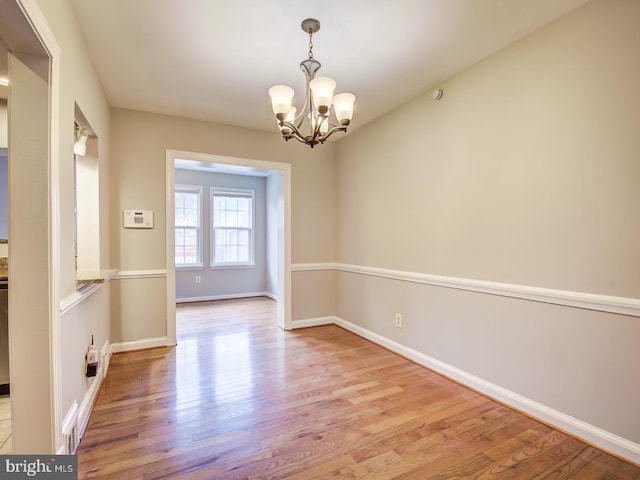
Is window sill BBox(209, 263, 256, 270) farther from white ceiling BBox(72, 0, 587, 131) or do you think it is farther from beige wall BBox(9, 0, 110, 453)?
beige wall BBox(9, 0, 110, 453)

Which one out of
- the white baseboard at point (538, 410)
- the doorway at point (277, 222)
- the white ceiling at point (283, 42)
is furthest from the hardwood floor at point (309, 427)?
the white ceiling at point (283, 42)

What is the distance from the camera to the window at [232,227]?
238 inches

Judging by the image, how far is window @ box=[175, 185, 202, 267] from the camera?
5.73 meters

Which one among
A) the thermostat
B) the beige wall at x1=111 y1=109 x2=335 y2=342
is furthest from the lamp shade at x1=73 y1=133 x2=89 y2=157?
the thermostat

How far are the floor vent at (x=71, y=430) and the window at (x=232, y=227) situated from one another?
4.36 metres

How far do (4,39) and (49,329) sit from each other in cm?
123

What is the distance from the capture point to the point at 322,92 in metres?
1.85

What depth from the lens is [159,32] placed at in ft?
6.72

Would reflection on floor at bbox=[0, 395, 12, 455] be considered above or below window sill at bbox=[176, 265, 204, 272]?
below

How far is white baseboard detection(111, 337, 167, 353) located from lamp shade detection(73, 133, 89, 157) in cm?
192

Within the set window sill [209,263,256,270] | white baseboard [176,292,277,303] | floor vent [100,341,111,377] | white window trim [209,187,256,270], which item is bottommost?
white baseboard [176,292,277,303]

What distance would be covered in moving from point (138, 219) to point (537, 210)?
141 inches

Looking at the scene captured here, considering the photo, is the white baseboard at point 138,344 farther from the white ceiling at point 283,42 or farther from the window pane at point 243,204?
the window pane at point 243,204

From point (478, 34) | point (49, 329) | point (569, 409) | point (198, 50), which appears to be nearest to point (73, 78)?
point (198, 50)
